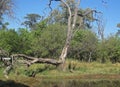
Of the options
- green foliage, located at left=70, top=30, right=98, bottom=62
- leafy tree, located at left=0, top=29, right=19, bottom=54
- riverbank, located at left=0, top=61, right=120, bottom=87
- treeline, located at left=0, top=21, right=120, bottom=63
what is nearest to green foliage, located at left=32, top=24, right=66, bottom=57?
treeline, located at left=0, top=21, right=120, bottom=63

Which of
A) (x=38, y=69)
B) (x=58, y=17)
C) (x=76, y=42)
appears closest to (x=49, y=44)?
(x=76, y=42)

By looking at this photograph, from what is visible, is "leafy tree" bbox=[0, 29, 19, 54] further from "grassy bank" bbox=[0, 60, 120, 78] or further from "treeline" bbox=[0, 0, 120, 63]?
"grassy bank" bbox=[0, 60, 120, 78]

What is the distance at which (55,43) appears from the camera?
48.7 meters

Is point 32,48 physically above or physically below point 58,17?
below

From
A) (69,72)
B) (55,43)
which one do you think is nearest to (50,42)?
(55,43)

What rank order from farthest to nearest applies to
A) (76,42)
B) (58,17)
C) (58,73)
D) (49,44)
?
(58,17), (76,42), (49,44), (58,73)

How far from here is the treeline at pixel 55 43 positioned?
45562mm

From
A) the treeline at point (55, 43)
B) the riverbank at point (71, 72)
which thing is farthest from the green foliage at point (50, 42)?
the riverbank at point (71, 72)

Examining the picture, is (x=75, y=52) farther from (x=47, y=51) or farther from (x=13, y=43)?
(x=13, y=43)

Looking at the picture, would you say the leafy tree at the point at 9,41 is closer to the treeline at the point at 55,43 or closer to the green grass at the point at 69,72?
the treeline at the point at 55,43

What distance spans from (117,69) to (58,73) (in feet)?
21.4

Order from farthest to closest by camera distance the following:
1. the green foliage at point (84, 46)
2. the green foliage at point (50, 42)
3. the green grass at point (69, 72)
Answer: the green foliage at point (84, 46), the green foliage at point (50, 42), the green grass at point (69, 72)

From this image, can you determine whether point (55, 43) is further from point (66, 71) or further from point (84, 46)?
point (66, 71)

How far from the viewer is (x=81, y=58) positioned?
55.8m
